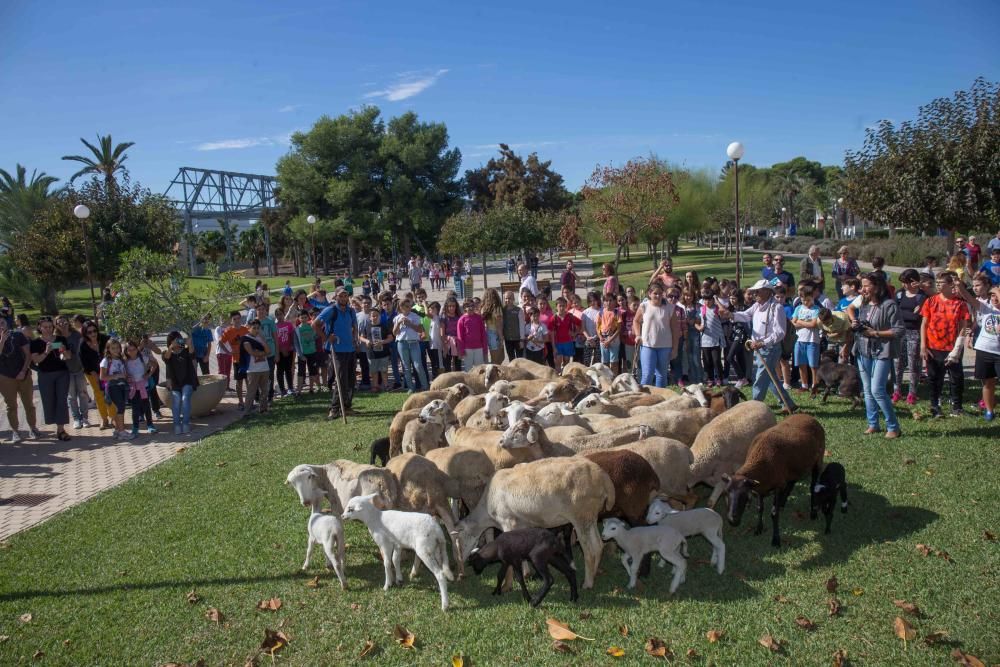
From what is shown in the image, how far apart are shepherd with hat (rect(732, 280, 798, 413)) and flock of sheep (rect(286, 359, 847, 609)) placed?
203 cm

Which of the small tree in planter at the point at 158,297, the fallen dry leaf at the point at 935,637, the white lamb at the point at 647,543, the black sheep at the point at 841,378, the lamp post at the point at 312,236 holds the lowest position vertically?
the fallen dry leaf at the point at 935,637

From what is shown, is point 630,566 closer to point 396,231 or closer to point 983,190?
point 983,190

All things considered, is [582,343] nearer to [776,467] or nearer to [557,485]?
[776,467]

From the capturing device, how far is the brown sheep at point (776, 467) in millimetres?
6398

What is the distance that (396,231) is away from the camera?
201 feet

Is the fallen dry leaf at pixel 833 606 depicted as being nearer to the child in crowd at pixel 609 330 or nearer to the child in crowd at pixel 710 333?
the child in crowd at pixel 710 333

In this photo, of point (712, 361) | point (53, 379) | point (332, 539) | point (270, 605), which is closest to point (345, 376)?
point (53, 379)

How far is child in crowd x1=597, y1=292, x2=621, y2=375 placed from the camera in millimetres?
12961

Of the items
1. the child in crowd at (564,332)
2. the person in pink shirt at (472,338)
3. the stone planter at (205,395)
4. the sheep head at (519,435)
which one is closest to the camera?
the sheep head at (519,435)

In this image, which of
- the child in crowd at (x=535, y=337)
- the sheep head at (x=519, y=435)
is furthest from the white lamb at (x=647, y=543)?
the child in crowd at (x=535, y=337)

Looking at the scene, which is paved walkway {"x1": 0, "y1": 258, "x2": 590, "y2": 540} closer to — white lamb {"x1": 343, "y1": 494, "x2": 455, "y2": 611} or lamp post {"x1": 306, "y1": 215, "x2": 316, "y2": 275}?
white lamb {"x1": 343, "y1": 494, "x2": 455, "y2": 611}

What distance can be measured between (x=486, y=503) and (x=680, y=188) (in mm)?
46507

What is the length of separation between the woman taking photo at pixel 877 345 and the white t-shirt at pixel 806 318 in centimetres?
188

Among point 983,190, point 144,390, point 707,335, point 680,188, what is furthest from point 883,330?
point 680,188
